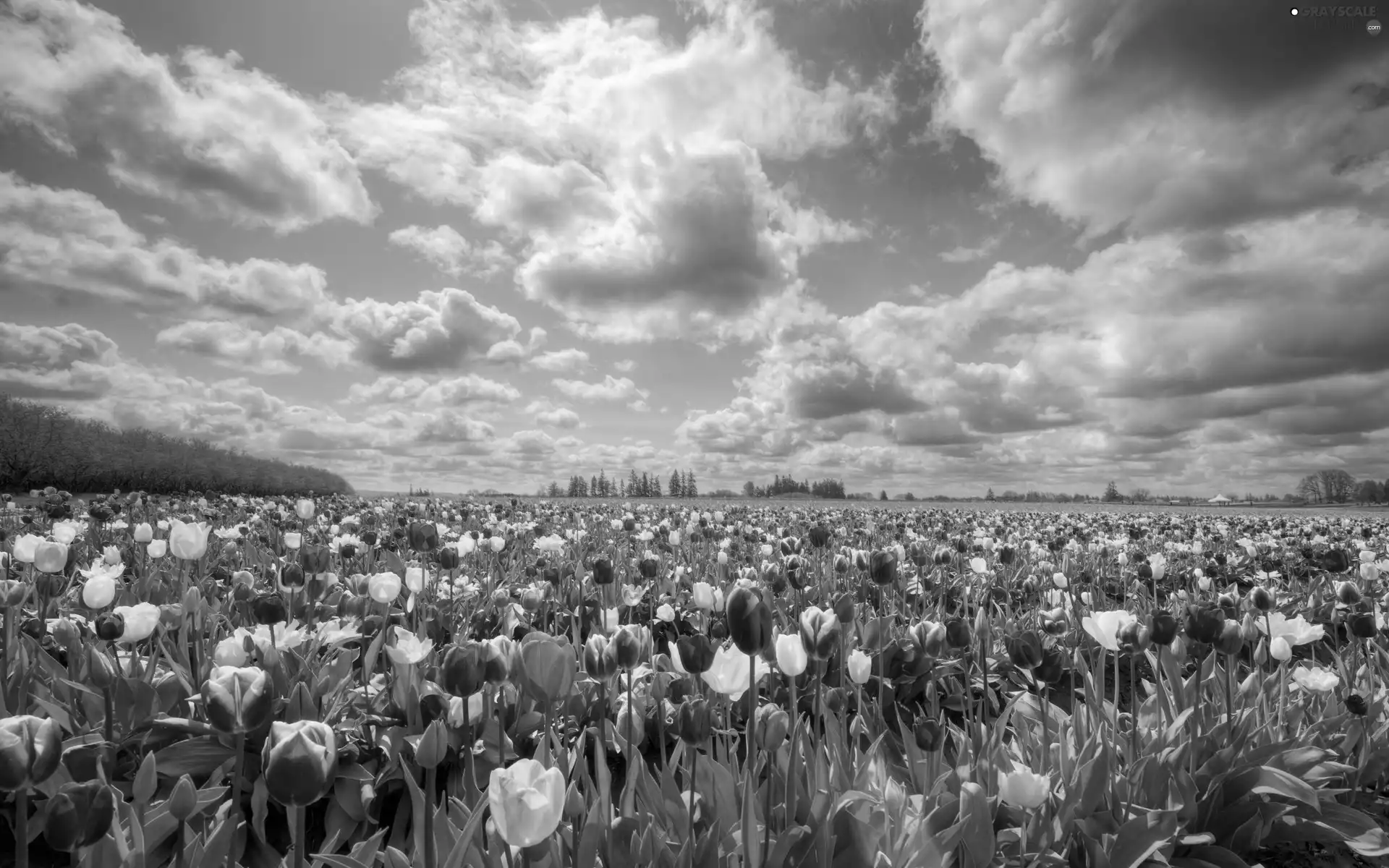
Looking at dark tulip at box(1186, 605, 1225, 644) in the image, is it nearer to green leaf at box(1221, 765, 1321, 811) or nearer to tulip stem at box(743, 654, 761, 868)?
green leaf at box(1221, 765, 1321, 811)

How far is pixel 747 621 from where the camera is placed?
2010mm

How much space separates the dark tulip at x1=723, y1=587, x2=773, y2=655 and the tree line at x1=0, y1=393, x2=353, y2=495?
2859cm

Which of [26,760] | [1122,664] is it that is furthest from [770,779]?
[1122,664]

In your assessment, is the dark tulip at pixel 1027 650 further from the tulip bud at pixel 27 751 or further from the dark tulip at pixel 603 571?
the tulip bud at pixel 27 751

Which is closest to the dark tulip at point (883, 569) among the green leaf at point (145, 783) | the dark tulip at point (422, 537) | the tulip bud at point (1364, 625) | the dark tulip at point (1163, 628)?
the dark tulip at point (1163, 628)

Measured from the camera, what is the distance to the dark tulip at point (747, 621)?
2002mm

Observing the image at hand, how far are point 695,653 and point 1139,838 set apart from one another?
1.77 meters

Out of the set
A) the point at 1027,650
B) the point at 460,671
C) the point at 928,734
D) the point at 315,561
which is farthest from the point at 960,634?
the point at 315,561

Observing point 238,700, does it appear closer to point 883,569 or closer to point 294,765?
point 294,765

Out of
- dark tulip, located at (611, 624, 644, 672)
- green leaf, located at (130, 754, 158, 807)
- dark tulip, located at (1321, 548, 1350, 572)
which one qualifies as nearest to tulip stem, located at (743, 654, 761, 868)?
dark tulip, located at (611, 624, 644, 672)

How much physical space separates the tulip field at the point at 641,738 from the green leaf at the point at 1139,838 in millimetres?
10

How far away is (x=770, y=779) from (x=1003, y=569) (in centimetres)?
725

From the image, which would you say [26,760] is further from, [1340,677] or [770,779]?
[1340,677]

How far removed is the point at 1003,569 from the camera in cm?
844
